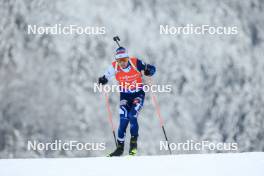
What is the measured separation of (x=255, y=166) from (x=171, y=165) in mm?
525

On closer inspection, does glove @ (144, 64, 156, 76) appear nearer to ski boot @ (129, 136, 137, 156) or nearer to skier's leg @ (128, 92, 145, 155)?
skier's leg @ (128, 92, 145, 155)

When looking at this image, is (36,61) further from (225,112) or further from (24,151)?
(225,112)

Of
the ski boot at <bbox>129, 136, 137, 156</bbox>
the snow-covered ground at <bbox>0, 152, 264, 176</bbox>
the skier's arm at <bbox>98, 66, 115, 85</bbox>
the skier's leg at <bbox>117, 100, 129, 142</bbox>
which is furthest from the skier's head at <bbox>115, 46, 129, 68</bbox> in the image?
the snow-covered ground at <bbox>0, 152, 264, 176</bbox>

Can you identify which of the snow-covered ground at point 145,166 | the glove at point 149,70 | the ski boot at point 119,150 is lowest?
the snow-covered ground at point 145,166

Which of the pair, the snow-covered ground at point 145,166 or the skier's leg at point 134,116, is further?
the skier's leg at point 134,116

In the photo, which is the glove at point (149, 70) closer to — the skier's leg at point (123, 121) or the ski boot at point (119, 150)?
the skier's leg at point (123, 121)

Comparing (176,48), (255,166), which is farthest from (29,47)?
(255,166)
